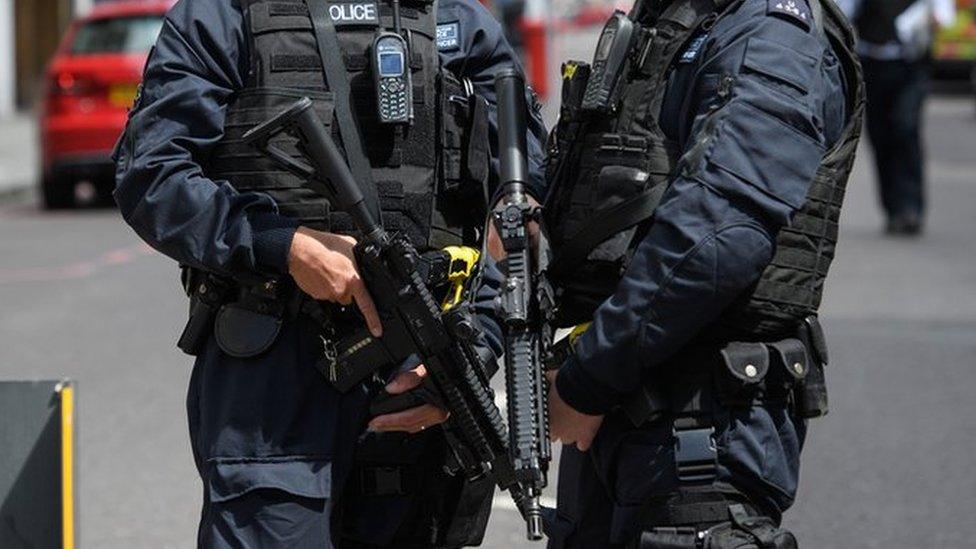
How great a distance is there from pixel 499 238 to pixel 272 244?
1.32 ft

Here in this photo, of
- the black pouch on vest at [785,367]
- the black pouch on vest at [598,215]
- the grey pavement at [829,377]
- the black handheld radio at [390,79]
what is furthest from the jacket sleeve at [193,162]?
the grey pavement at [829,377]

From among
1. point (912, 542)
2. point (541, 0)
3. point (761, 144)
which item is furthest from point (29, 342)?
point (541, 0)

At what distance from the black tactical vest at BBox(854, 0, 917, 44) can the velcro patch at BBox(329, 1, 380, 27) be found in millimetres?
9520

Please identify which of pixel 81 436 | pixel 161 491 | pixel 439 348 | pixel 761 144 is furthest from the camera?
pixel 81 436

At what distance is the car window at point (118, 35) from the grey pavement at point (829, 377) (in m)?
1.65

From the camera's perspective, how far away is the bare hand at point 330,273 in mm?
3469

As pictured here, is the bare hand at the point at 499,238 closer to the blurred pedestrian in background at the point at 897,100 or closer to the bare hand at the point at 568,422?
the bare hand at the point at 568,422

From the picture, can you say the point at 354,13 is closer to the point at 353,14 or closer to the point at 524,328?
the point at 353,14

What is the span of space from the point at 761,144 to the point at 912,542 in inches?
120

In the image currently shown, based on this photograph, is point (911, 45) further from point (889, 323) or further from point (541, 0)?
point (541, 0)

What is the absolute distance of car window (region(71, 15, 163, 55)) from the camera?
15.3 metres

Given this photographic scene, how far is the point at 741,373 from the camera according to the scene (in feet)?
10.9

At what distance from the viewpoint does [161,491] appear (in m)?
6.70

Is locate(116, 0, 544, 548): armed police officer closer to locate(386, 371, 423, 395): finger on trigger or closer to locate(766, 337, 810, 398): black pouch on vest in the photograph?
locate(386, 371, 423, 395): finger on trigger
